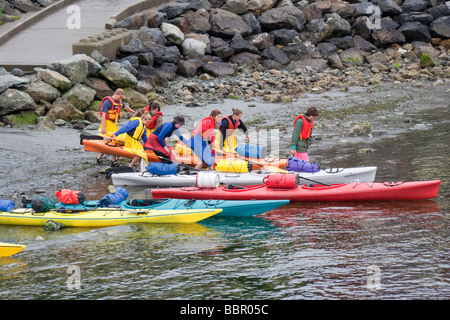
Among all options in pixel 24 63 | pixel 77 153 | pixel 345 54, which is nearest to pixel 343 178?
A: pixel 77 153

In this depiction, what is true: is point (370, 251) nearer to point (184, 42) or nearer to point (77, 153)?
point (77, 153)

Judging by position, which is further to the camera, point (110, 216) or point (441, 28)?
point (441, 28)

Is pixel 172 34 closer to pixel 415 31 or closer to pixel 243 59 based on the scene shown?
pixel 243 59

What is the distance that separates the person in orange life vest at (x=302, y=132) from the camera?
12.2 meters

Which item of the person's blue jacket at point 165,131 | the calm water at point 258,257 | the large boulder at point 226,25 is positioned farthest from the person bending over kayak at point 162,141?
the large boulder at point 226,25

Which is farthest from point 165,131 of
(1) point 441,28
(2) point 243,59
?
(1) point 441,28

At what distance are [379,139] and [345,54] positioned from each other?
10172 millimetres

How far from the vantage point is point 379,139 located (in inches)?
651

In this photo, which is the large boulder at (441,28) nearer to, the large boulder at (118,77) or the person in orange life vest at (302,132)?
the large boulder at (118,77)

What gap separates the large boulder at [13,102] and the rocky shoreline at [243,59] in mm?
25

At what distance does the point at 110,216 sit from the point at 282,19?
56.8ft

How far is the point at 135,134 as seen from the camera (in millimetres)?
13750

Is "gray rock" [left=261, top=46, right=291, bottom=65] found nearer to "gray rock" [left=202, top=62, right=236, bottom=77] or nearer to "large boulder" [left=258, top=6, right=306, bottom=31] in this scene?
"large boulder" [left=258, top=6, right=306, bottom=31]
